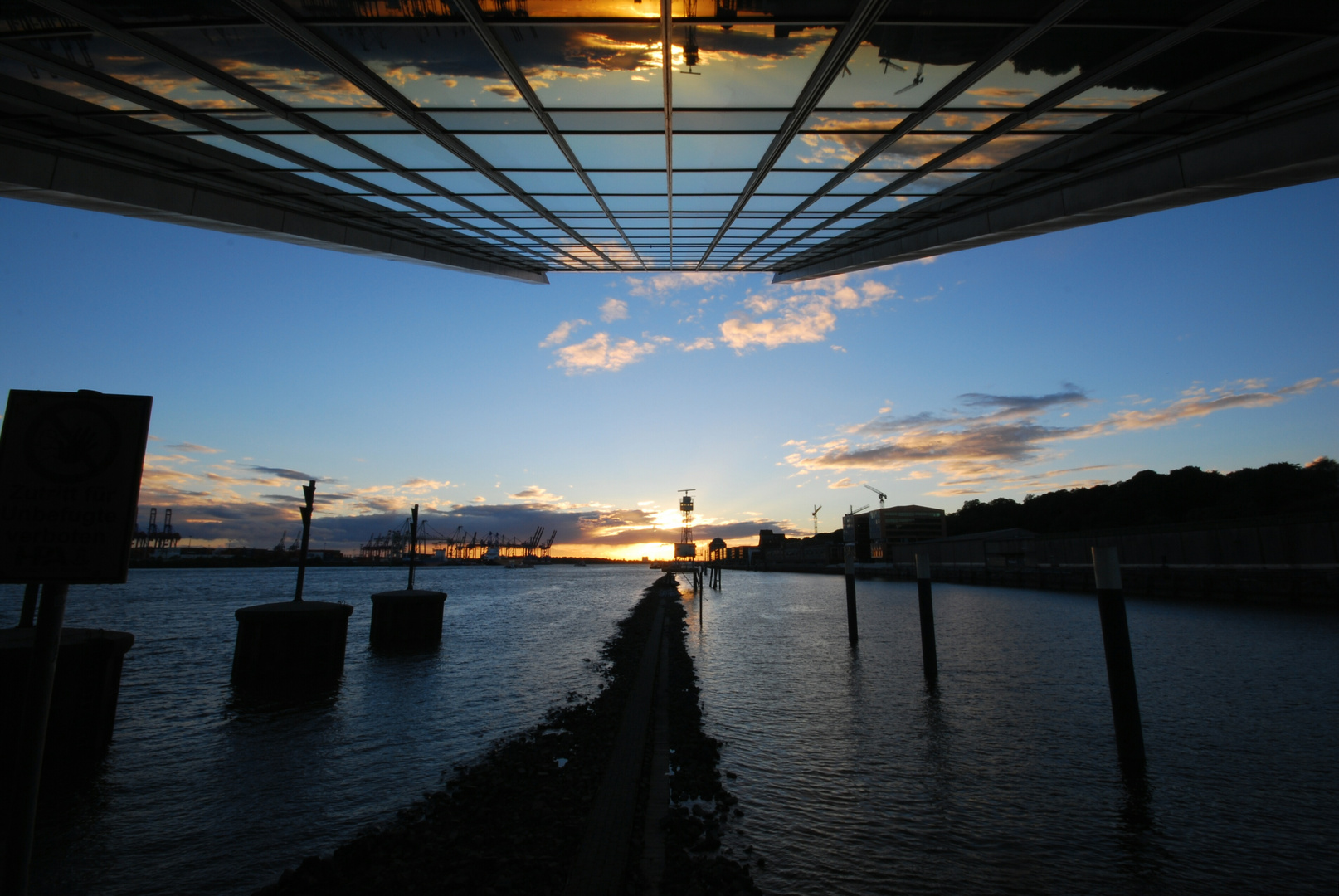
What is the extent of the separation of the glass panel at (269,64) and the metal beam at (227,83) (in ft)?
0.48

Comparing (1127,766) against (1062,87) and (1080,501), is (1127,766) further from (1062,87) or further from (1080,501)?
(1080,501)

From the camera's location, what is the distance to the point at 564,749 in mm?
10477

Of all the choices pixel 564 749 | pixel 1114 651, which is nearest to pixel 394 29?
pixel 564 749

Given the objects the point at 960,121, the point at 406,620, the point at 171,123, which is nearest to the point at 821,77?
the point at 960,121

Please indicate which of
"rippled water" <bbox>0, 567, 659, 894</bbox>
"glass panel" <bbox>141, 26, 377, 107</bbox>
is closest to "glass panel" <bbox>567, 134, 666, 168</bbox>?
"glass panel" <bbox>141, 26, 377, 107</bbox>

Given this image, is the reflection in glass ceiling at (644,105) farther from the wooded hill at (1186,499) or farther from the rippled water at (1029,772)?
the wooded hill at (1186,499)

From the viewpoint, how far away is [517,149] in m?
13.2

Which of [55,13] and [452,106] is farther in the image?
[452,106]

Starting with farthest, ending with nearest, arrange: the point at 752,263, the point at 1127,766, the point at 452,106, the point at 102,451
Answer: the point at 752,263 → the point at 452,106 → the point at 1127,766 → the point at 102,451

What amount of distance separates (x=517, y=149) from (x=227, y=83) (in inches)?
199

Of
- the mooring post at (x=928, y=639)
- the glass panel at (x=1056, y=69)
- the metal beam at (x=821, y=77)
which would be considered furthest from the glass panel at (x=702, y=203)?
the mooring post at (x=928, y=639)

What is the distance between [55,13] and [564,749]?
13.0 m

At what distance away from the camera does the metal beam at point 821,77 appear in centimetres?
870

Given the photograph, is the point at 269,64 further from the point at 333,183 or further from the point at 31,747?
the point at 31,747
